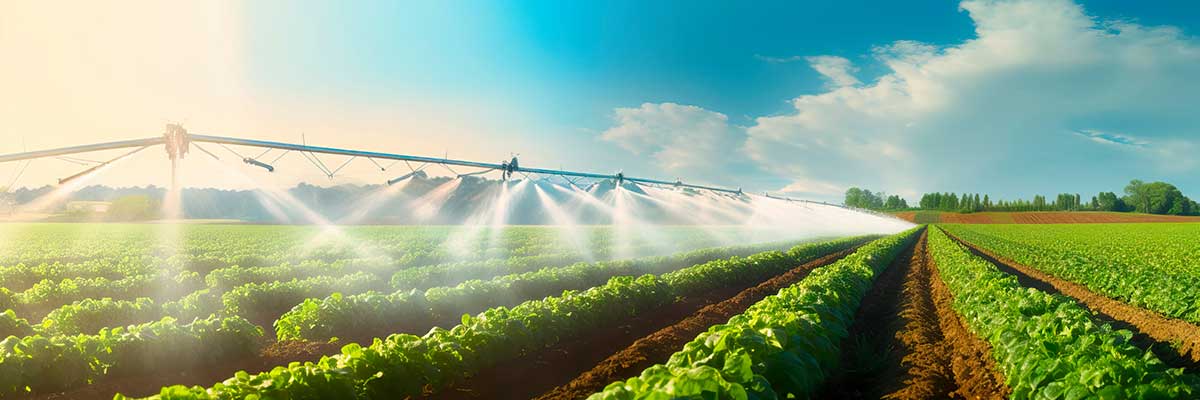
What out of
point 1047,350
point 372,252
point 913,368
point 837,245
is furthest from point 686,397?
point 837,245

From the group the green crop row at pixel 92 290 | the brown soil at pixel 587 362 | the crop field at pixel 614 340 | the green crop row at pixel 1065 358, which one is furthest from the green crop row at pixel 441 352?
the green crop row at pixel 92 290

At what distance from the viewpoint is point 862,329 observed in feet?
42.3

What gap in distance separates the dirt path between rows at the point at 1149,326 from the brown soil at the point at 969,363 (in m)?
2.59

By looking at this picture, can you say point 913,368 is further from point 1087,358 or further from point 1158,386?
point 1158,386

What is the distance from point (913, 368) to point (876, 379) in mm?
642

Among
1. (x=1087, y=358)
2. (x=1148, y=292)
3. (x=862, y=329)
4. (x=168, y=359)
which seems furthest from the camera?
(x=1148, y=292)

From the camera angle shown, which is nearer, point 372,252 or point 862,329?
point 862,329

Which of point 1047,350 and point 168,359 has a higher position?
point 1047,350

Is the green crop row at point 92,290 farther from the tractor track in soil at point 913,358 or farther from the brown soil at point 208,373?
the tractor track in soil at point 913,358

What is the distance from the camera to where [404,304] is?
13078 millimetres

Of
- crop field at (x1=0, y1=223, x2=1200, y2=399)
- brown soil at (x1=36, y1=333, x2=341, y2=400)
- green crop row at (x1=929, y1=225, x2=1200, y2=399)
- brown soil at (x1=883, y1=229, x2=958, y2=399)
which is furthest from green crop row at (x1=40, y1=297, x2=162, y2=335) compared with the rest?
green crop row at (x1=929, y1=225, x2=1200, y2=399)

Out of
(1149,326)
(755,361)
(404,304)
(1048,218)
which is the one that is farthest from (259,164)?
(1048,218)

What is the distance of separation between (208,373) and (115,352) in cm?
128

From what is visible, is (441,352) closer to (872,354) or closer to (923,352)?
(872,354)
